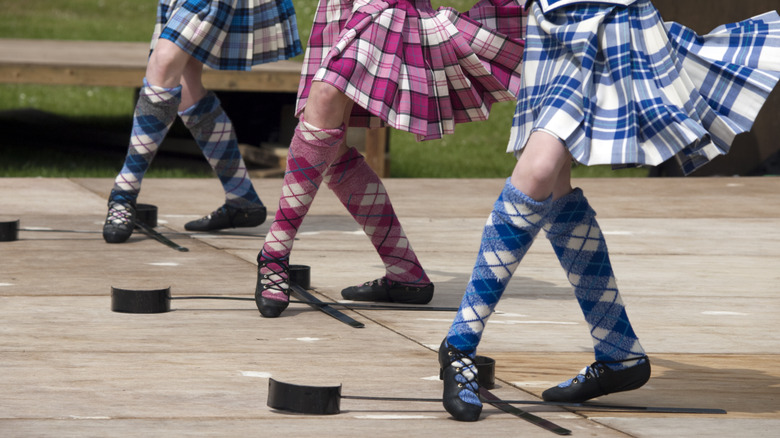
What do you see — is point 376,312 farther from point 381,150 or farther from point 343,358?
point 381,150

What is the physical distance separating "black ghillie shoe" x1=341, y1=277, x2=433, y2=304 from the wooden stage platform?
10cm

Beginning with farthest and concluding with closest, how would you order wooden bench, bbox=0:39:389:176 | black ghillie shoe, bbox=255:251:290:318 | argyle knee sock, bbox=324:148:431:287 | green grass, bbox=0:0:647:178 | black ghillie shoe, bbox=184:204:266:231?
green grass, bbox=0:0:647:178 → wooden bench, bbox=0:39:389:176 → black ghillie shoe, bbox=184:204:266:231 → argyle knee sock, bbox=324:148:431:287 → black ghillie shoe, bbox=255:251:290:318

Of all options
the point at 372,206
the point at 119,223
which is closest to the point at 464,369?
the point at 372,206

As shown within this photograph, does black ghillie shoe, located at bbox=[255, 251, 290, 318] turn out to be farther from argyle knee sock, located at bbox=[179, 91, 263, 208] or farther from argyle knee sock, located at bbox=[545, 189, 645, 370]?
argyle knee sock, located at bbox=[179, 91, 263, 208]

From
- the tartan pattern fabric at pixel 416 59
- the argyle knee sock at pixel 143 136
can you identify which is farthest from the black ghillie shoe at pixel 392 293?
the argyle knee sock at pixel 143 136

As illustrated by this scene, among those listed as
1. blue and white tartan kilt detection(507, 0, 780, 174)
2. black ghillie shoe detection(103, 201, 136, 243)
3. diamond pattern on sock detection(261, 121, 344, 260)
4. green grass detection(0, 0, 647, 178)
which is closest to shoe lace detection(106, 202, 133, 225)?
black ghillie shoe detection(103, 201, 136, 243)

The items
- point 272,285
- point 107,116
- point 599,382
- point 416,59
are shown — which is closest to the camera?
point 599,382

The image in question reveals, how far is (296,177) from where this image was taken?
299 centimetres

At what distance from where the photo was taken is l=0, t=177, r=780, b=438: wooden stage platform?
2.25 metres

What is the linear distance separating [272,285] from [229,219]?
5.18 ft

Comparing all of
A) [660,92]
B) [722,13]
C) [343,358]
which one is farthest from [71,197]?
[722,13]

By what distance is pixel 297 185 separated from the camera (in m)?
2.99

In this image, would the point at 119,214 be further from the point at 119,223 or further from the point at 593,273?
the point at 593,273

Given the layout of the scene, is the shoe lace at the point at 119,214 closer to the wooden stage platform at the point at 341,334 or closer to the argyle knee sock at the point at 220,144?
the wooden stage platform at the point at 341,334
